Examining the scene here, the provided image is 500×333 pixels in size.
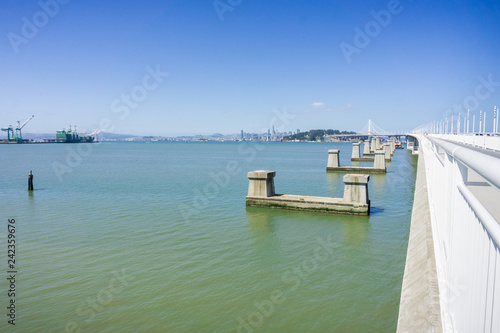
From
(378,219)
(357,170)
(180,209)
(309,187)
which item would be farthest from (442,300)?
(357,170)

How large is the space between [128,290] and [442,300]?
684 cm

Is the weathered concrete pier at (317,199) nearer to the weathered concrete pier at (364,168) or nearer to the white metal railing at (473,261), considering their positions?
the white metal railing at (473,261)

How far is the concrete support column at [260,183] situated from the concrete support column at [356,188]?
3553 millimetres

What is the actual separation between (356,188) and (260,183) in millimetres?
4393

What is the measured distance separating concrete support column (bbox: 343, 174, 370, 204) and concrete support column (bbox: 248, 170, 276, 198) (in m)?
3.55

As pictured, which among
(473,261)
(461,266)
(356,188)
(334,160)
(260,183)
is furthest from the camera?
(334,160)

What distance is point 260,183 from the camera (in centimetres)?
1756

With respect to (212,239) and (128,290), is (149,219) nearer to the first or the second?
(212,239)

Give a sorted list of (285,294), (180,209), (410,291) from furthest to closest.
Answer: (180,209) → (285,294) → (410,291)

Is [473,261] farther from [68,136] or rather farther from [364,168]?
[68,136]

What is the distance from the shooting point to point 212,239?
1252 centimetres

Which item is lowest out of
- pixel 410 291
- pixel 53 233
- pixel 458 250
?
pixel 53 233

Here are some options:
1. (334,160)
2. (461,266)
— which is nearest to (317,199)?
(461,266)

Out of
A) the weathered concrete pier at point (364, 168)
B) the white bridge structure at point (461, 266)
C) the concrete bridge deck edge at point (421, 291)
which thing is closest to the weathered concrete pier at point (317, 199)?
the concrete bridge deck edge at point (421, 291)
